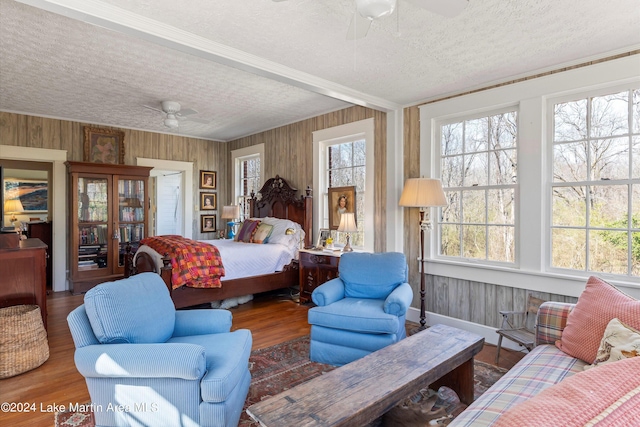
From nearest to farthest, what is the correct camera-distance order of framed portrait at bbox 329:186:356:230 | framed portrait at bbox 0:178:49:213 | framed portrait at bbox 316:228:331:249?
framed portrait at bbox 329:186:356:230 < framed portrait at bbox 316:228:331:249 < framed portrait at bbox 0:178:49:213

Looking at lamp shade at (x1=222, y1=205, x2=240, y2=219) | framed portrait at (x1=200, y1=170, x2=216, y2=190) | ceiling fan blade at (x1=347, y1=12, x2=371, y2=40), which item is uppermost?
ceiling fan blade at (x1=347, y1=12, x2=371, y2=40)

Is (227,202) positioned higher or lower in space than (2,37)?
lower

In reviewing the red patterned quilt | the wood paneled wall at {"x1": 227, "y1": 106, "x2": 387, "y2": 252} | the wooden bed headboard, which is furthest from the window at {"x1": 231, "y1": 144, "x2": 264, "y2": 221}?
the red patterned quilt

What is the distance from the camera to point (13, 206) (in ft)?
19.3

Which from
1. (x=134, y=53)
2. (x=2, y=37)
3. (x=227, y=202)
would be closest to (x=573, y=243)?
(x=134, y=53)

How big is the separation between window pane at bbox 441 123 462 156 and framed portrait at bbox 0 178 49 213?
6717 mm

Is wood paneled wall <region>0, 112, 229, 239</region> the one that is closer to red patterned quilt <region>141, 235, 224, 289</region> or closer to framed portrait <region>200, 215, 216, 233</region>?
framed portrait <region>200, 215, 216, 233</region>

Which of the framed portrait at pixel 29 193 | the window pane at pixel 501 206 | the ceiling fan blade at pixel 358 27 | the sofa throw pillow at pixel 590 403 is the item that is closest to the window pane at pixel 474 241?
the window pane at pixel 501 206

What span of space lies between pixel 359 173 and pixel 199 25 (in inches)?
107

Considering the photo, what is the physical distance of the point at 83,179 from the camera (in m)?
5.29

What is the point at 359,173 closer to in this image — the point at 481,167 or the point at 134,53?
the point at 481,167

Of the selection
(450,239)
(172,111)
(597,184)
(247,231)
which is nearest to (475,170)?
(450,239)

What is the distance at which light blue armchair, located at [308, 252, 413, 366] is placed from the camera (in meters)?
2.62

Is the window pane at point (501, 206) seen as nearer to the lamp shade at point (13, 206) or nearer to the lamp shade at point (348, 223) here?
the lamp shade at point (348, 223)
